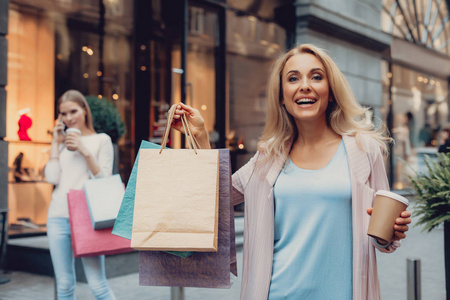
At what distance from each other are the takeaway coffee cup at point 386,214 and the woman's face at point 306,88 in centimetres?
52

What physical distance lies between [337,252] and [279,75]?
873mm

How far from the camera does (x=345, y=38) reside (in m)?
13.9

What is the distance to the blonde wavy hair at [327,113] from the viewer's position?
242 centimetres

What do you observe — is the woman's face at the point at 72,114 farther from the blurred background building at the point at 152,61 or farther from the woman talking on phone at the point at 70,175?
the blurred background building at the point at 152,61

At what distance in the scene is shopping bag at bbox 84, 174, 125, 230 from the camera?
4.07 meters

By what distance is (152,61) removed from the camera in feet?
34.1

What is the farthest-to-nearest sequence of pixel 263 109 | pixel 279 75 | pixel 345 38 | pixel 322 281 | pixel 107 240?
pixel 345 38, pixel 263 109, pixel 107 240, pixel 279 75, pixel 322 281

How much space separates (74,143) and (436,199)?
3.01 metres

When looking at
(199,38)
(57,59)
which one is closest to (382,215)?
(57,59)

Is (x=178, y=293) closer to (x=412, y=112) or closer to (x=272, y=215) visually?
(x=272, y=215)

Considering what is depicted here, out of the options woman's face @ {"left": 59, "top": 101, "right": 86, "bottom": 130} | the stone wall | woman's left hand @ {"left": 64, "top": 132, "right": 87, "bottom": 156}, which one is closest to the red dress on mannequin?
woman's face @ {"left": 59, "top": 101, "right": 86, "bottom": 130}

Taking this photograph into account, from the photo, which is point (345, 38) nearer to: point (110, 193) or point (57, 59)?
point (57, 59)

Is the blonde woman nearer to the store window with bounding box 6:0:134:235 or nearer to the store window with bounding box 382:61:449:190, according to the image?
the store window with bounding box 6:0:134:235

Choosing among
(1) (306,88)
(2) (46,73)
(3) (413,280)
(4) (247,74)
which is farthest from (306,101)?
(4) (247,74)
